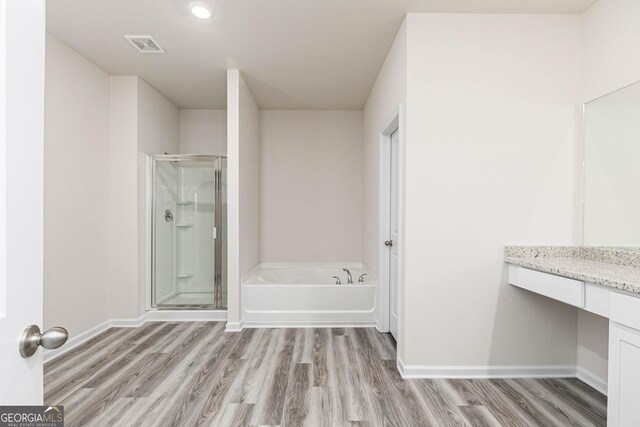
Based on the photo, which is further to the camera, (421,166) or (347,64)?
(347,64)

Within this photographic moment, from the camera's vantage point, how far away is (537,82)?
241cm

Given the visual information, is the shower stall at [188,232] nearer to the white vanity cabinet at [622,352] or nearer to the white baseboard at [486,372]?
the white baseboard at [486,372]

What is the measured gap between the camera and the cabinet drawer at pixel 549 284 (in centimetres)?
181

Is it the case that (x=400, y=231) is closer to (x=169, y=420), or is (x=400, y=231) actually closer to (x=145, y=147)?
(x=169, y=420)

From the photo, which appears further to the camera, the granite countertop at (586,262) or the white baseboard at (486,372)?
the white baseboard at (486,372)

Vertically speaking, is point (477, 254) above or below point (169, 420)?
above


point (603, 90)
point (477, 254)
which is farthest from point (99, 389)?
point (603, 90)

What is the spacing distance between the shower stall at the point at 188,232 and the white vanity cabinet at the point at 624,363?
10.8 feet

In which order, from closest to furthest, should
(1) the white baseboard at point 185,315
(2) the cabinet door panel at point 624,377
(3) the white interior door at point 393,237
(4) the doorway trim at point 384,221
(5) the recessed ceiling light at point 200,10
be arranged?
(2) the cabinet door panel at point 624,377
(5) the recessed ceiling light at point 200,10
(3) the white interior door at point 393,237
(4) the doorway trim at point 384,221
(1) the white baseboard at point 185,315

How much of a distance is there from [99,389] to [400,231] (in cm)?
228

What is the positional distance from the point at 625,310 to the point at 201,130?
4.62m

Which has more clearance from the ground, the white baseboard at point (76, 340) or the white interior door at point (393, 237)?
the white interior door at point (393, 237)

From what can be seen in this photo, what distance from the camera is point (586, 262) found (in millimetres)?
2182

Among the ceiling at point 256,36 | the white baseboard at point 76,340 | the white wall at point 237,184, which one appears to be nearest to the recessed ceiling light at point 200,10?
the ceiling at point 256,36
